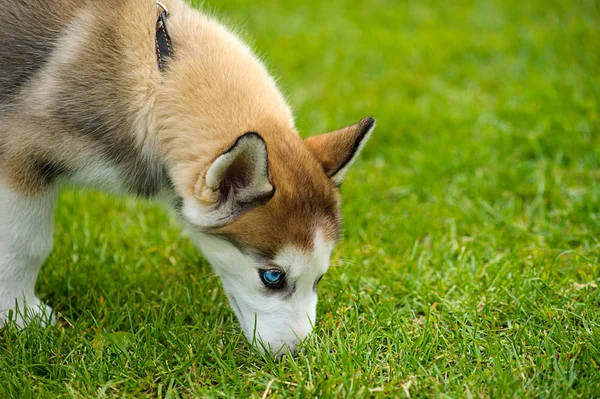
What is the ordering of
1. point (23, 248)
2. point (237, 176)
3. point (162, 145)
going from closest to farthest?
1. point (237, 176)
2. point (162, 145)
3. point (23, 248)

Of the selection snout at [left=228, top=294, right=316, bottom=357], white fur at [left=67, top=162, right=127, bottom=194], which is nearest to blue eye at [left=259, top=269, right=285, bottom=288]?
snout at [left=228, top=294, right=316, bottom=357]

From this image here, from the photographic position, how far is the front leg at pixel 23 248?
335 cm

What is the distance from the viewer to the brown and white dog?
309 centimetres

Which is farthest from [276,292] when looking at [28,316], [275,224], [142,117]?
[28,316]

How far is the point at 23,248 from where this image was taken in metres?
3.43

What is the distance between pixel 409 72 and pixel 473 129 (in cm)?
152

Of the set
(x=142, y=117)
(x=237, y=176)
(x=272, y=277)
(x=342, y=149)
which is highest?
(x=342, y=149)

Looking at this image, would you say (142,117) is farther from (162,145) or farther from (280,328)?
(280,328)

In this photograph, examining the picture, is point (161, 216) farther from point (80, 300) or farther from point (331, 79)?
point (331, 79)

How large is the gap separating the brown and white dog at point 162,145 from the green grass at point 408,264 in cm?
32

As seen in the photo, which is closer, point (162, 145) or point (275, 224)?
point (275, 224)

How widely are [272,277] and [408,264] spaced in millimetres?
1305

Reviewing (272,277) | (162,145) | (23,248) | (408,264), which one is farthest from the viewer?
(408,264)

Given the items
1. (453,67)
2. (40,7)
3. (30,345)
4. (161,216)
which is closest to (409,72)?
(453,67)
